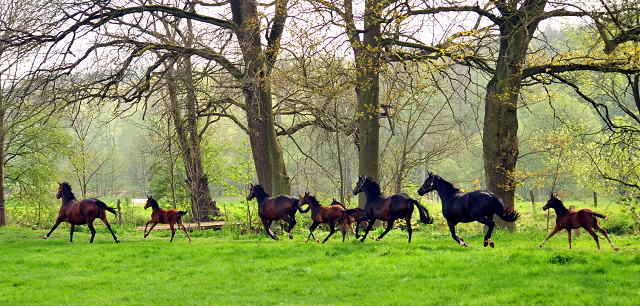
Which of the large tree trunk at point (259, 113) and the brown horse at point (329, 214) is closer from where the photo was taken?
the brown horse at point (329, 214)

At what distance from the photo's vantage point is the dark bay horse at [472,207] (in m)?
12.4

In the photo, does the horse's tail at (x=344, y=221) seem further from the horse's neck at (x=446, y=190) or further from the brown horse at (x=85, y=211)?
the brown horse at (x=85, y=211)

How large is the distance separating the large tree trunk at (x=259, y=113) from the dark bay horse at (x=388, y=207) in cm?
622

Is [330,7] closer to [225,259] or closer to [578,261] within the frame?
[225,259]

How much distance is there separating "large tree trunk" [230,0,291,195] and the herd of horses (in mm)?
3594

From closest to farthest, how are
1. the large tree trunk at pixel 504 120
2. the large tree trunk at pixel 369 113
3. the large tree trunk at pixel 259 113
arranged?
the large tree trunk at pixel 504 120 < the large tree trunk at pixel 369 113 < the large tree trunk at pixel 259 113

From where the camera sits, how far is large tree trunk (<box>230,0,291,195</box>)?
19203mm

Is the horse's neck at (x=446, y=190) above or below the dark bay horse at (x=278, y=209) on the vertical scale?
above

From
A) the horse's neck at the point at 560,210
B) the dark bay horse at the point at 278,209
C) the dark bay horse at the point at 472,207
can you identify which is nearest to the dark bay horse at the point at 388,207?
the dark bay horse at the point at 472,207

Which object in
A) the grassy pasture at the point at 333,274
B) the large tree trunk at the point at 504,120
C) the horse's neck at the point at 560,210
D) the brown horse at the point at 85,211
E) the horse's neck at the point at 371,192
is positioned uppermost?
the large tree trunk at the point at 504,120

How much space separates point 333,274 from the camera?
10617 mm

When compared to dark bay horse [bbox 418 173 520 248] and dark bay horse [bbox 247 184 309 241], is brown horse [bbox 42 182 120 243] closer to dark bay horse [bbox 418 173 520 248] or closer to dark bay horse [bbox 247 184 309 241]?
dark bay horse [bbox 247 184 309 241]

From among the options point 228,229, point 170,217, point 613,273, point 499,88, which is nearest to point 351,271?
point 613,273

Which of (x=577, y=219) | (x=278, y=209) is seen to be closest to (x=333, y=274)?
(x=577, y=219)
